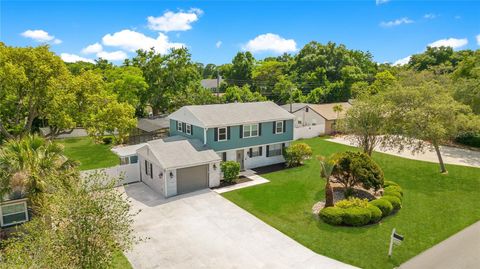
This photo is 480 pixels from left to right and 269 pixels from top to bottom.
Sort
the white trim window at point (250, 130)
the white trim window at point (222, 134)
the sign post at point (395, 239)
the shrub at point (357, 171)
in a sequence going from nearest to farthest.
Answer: the sign post at point (395, 239) → the shrub at point (357, 171) → the white trim window at point (222, 134) → the white trim window at point (250, 130)

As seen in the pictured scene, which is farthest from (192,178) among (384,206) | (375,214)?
(384,206)

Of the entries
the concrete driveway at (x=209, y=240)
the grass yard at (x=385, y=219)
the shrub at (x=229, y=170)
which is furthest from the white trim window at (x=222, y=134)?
the concrete driveway at (x=209, y=240)

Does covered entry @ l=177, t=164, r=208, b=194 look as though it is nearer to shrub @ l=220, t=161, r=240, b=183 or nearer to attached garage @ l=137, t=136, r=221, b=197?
attached garage @ l=137, t=136, r=221, b=197

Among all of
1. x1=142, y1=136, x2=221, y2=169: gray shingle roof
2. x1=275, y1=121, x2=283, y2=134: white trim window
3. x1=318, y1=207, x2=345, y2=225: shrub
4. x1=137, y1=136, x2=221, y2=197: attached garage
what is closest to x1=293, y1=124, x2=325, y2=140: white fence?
x1=275, y1=121, x2=283, y2=134: white trim window

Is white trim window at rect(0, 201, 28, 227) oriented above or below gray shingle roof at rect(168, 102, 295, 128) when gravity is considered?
below

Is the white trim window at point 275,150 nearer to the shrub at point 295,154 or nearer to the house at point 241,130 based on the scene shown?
the house at point 241,130

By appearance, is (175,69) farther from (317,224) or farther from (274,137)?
(317,224)
